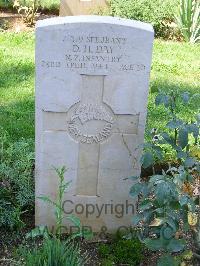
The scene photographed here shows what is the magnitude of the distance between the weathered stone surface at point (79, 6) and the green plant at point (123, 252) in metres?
5.55

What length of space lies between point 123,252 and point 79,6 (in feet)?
18.8

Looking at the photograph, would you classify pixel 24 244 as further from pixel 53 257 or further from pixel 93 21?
pixel 93 21

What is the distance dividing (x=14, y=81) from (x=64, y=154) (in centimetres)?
268

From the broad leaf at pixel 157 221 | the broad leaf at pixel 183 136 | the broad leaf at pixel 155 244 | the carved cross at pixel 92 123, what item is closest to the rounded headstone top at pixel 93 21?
the carved cross at pixel 92 123

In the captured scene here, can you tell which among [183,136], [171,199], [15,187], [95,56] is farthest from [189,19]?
[171,199]

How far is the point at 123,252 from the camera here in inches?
132

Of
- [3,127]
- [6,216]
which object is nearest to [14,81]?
[3,127]

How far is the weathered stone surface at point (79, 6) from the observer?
8328mm

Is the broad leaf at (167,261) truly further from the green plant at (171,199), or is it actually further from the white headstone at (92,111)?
the white headstone at (92,111)

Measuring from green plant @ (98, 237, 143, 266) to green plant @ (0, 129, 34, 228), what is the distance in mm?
574

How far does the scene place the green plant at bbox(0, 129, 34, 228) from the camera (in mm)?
3469

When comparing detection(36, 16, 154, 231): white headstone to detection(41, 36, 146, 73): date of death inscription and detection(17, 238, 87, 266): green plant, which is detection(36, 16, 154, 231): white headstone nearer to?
detection(41, 36, 146, 73): date of death inscription

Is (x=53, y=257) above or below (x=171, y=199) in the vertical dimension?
below

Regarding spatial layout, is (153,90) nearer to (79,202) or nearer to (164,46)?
(164,46)
